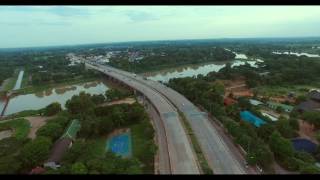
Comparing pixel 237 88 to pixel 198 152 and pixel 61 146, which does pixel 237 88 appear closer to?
pixel 198 152

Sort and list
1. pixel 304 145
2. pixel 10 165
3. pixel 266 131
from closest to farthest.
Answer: pixel 10 165 < pixel 304 145 < pixel 266 131

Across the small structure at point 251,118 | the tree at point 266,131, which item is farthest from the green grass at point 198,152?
the small structure at point 251,118

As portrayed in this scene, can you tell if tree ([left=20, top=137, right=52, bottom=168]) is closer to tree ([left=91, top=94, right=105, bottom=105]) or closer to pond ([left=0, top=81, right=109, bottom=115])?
tree ([left=91, top=94, right=105, bottom=105])

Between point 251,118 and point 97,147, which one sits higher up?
point 251,118

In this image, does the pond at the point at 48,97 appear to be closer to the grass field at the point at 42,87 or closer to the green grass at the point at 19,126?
the grass field at the point at 42,87

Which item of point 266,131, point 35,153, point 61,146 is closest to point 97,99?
point 61,146

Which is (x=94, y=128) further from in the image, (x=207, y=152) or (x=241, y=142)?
(x=241, y=142)
